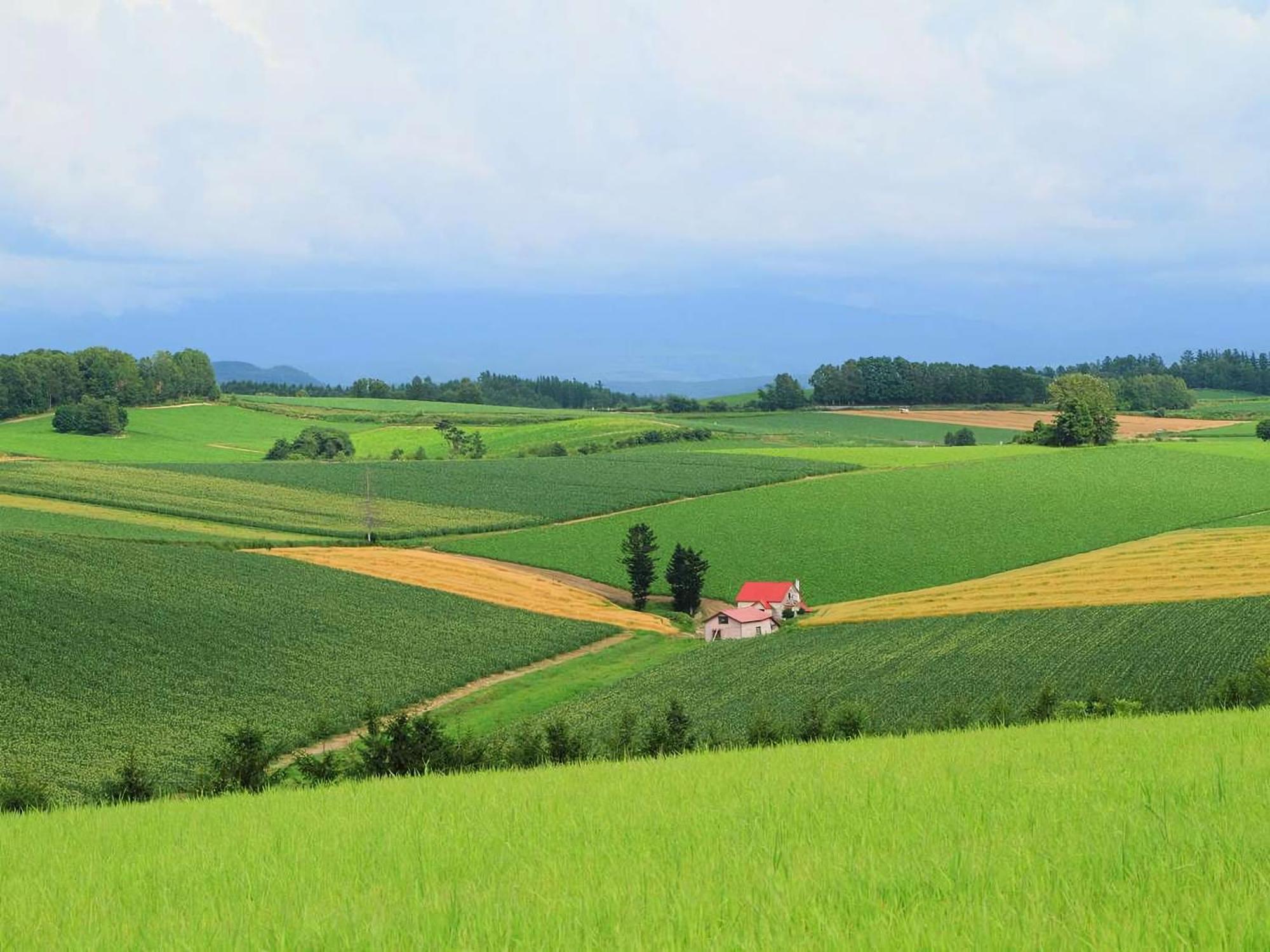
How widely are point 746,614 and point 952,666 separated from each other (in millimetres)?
18158

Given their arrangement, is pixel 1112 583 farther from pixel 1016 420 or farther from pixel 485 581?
pixel 1016 420

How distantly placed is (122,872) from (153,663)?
3720 cm

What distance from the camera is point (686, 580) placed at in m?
66.6

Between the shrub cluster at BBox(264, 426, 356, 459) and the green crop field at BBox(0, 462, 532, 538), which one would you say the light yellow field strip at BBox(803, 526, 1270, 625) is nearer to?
the green crop field at BBox(0, 462, 532, 538)

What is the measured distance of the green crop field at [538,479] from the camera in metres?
91.4

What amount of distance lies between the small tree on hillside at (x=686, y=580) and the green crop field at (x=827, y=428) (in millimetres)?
65684

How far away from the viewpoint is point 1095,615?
49562 mm

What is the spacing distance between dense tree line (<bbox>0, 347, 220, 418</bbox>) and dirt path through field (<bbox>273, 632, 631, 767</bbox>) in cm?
10067

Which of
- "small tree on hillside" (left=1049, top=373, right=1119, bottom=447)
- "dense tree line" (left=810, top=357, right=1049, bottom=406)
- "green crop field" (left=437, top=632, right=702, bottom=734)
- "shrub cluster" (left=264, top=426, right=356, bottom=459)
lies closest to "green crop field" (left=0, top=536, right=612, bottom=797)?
"green crop field" (left=437, top=632, right=702, bottom=734)

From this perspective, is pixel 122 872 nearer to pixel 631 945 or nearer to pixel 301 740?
pixel 631 945

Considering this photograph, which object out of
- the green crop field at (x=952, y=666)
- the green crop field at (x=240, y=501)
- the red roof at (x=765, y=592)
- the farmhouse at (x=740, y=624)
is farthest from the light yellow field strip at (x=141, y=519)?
the green crop field at (x=952, y=666)

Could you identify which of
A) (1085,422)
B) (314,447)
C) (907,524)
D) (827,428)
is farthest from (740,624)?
(827,428)

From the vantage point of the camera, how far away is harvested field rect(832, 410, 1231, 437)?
13962 centimetres

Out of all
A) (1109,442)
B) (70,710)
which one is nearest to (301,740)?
(70,710)
